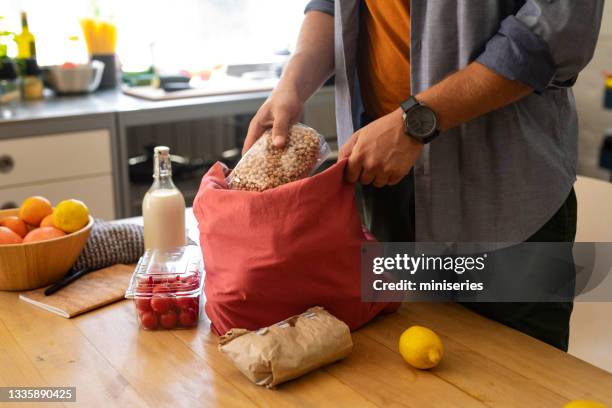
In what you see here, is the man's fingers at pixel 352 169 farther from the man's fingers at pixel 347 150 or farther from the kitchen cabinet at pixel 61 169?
the kitchen cabinet at pixel 61 169

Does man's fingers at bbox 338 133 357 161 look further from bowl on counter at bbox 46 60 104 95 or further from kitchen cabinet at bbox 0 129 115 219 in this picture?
bowl on counter at bbox 46 60 104 95

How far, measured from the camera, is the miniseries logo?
3.88 feet

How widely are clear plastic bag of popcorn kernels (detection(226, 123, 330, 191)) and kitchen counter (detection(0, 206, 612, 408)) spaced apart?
220 mm

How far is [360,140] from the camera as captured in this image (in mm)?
1041

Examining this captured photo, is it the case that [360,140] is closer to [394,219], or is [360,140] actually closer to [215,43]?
[394,219]

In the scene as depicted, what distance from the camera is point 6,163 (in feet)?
7.89

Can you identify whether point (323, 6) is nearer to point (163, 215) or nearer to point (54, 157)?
point (163, 215)

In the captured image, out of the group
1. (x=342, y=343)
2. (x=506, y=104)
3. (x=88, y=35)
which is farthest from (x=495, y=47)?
(x=88, y=35)

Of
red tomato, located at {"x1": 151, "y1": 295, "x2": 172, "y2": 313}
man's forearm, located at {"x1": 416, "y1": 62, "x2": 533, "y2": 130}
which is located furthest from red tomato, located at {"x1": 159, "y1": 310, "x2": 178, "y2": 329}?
man's forearm, located at {"x1": 416, "y1": 62, "x2": 533, "y2": 130}

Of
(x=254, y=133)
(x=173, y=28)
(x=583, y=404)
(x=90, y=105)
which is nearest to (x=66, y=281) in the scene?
(x=254, y=133)

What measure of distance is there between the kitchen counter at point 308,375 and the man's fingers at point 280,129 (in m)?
0.28

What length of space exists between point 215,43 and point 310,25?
6.96ft

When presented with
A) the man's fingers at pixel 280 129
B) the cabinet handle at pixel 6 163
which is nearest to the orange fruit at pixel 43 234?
the man's fingers at pixel 280 129

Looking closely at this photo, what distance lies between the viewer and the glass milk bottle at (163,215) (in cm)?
123
